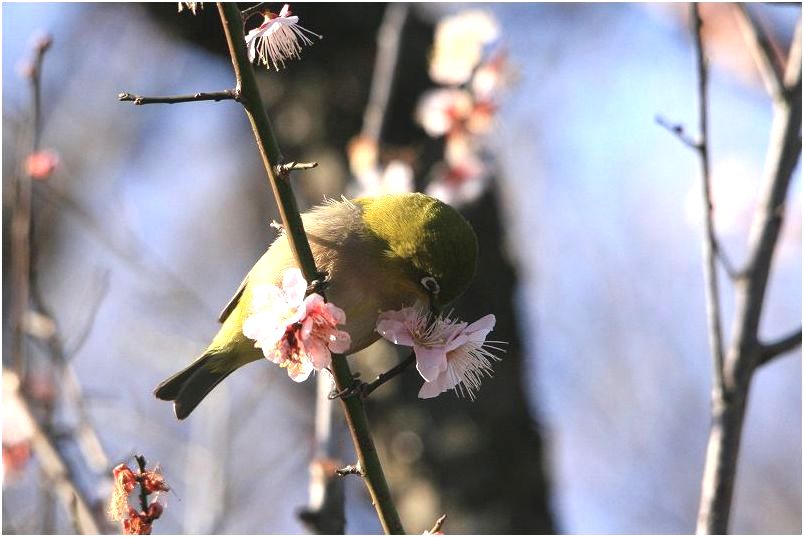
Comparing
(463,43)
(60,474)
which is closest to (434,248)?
(60,474)

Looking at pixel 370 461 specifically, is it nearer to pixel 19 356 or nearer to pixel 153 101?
pixel 153 101

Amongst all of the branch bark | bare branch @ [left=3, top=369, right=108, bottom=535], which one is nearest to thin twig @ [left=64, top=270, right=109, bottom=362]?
bare branch @ [left=3, top=369, right=108, bottom=535]

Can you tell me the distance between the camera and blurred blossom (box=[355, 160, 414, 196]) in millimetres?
4668

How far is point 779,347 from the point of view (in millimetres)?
2637

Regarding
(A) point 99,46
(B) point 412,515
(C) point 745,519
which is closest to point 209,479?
(B) point 412,515

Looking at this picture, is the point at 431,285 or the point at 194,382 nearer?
the point at 431,285

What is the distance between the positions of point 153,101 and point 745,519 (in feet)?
32.5

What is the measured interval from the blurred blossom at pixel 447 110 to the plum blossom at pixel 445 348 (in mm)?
3027

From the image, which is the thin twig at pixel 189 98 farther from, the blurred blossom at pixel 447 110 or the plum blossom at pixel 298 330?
the blurred blossom at pixel 447 110

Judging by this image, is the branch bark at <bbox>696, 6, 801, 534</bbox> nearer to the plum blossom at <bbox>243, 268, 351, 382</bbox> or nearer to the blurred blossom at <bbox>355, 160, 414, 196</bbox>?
the plum blossom at <bbox>243, 268, 351, 382</bbox>

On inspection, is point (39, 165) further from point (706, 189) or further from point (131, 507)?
point (706, 189)

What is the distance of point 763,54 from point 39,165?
245cm

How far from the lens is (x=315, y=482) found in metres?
2.78

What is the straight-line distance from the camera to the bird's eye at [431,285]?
2.63 meters
